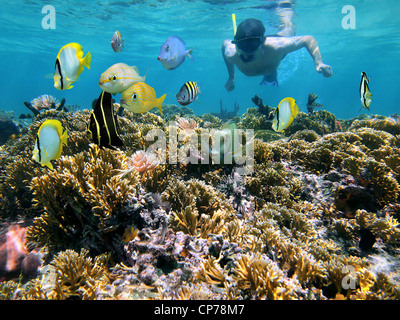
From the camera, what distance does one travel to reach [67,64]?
7.94ft

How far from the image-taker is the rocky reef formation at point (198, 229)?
86.4 inches

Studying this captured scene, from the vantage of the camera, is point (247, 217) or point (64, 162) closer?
point (64, 162)

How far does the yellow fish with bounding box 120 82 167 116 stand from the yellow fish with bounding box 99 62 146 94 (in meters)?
0.07

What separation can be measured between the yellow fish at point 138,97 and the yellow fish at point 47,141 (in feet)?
2.64

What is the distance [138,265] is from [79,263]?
0.67 meters

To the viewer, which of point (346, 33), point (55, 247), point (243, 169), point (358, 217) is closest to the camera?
point (55, 247)

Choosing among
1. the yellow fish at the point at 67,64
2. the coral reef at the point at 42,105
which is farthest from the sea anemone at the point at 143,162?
the coral reef at the point at 42,105

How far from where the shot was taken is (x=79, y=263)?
2314 mm

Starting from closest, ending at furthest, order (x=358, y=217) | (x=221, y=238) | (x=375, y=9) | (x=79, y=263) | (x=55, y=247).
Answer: (x=79, y=263)
(x=221, y=238)
(x=55, y=247)
(x=358, y=217)
(x=375, y=9)

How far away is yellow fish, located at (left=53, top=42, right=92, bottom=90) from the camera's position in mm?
2385

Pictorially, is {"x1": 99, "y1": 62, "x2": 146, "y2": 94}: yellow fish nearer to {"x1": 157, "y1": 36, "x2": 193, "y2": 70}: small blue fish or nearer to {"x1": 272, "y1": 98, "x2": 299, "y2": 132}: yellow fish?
{"x1": 157, "y1": 36, "x2": 193, "y2": 70}: small blue fish

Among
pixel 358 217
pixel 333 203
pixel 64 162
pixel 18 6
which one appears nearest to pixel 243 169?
pixel 333 203

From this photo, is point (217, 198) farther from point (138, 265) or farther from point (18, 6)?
point (18, 6)

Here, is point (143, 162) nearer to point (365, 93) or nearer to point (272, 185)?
point (272, 185)
